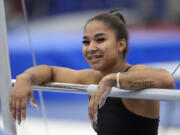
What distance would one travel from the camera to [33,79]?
90 cm

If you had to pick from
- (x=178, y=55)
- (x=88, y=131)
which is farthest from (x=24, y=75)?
(x=178, y=55)

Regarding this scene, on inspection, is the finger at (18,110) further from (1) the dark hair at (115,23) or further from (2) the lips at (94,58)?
(1) the dark hair at (115,23)

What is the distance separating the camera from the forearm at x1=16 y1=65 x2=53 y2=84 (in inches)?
33.7

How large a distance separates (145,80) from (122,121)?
0.28m

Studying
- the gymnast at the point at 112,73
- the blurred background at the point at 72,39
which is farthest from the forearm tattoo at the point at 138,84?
the blurred background at the point at 72,39

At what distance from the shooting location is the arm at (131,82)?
2.17 ft

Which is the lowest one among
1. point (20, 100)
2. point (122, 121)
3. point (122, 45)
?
point (122, 121)

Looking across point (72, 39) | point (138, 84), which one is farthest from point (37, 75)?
point (72, 39)

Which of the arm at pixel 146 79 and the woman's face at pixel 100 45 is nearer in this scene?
the arm at pixel 146 79

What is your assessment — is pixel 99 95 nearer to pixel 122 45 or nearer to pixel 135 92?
pixel 135 92

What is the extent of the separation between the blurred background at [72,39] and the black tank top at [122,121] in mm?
1318

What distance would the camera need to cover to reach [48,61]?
3.10 metres

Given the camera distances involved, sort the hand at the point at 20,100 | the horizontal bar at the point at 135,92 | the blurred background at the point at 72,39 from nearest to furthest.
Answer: the horizontal bar at the point at 135,92 → the hand at the point at 20,100 → the blurred background at the point at 72,39

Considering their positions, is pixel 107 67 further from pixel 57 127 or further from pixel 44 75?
pixel 57 127
